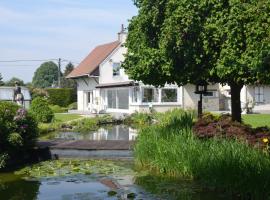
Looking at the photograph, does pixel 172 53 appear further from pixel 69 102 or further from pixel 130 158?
pixel 69 102

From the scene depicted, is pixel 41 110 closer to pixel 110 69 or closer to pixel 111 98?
pixel 111 98

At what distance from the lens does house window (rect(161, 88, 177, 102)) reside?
137 ft

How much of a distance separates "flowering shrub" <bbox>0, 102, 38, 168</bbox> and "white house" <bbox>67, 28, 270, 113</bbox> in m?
20.5

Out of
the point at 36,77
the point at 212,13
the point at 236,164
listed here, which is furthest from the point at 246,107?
the point at 36,77

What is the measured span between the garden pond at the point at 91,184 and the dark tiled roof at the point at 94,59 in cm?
3311

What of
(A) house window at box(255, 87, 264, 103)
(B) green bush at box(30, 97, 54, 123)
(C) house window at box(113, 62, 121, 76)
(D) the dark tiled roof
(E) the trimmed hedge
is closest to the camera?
(B) green bush at box(30, 97, 54, 123)

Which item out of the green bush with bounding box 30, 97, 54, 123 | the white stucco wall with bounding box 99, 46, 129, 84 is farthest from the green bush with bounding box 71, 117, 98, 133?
the white stucco wall with bounding box 99, 46, 129, 84

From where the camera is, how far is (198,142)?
480 inches

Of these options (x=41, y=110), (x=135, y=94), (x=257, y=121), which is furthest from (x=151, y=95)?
(x=257, y=121)

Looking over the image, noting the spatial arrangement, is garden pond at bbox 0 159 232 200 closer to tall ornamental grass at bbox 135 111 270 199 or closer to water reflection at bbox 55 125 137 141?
tall ornamental grass at bbox 135 111 270 199

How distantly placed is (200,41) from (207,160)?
12.8 ft

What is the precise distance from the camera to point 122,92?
147ft

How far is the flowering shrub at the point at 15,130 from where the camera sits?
50.7 feet

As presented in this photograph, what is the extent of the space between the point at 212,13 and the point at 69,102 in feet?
159
